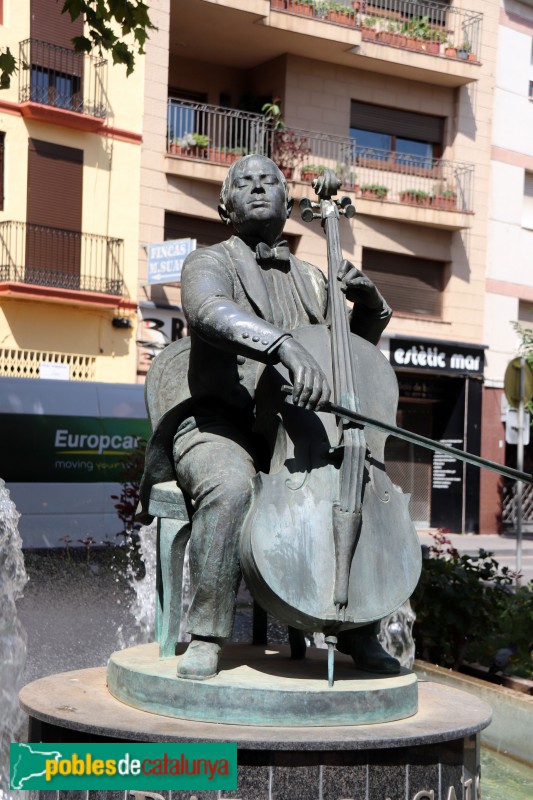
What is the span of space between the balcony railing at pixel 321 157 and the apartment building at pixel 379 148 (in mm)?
40

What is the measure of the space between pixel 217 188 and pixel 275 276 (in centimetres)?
1895

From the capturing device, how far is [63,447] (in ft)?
51.1

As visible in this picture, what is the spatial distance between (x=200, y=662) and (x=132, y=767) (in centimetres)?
42

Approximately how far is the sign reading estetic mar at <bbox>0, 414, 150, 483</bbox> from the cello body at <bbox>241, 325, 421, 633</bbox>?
11660mm

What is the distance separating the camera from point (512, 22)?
26922mm

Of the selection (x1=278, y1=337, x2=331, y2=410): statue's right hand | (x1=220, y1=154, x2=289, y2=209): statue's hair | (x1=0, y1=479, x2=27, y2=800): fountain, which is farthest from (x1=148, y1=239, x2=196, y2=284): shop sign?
(x1=278, y1=337, x2=331, y2=410): statue's right hand

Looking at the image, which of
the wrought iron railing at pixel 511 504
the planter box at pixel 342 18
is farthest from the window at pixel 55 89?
the wrought iron railing at pixel 511 504

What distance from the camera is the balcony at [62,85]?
70.5ft

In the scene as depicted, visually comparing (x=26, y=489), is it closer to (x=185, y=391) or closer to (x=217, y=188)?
(x=217, y=188)

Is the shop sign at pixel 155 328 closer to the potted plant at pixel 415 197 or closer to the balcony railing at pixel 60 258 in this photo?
the balcony railing at pixel 60 258

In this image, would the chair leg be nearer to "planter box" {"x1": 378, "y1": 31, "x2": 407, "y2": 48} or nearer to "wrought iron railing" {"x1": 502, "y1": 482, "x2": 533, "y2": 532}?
"planter box" {"x1": 378, "y1": 31, "x2": 407, "y2": 48}

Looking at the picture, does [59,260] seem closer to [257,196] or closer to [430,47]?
[430,47]

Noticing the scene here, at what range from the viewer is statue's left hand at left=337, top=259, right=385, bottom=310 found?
4.00 metres

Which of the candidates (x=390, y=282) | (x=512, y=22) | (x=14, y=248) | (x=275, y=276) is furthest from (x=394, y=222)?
(x=275, y=276)
